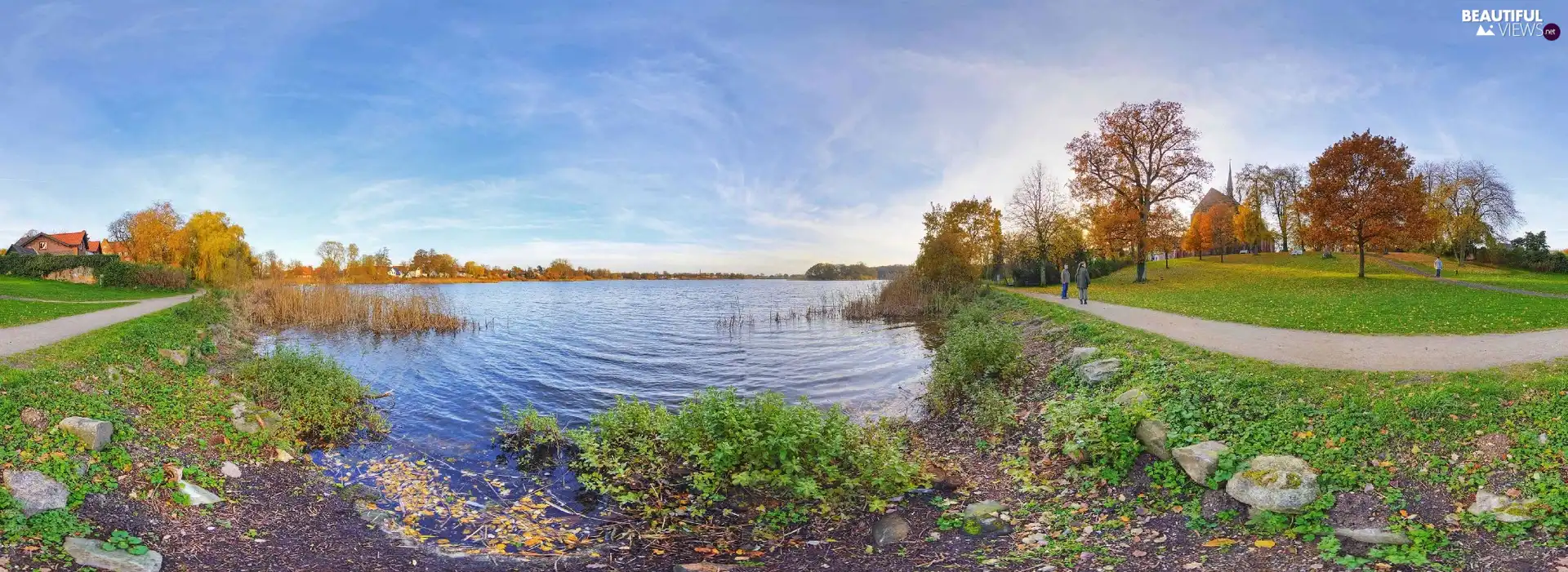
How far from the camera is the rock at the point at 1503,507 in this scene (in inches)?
198

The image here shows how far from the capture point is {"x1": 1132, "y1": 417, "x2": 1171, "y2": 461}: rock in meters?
6.99

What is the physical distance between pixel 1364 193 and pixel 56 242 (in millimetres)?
106737

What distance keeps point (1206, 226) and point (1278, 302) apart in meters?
49.2

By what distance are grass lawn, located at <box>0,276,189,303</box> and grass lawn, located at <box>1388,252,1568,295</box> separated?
57.7 meters

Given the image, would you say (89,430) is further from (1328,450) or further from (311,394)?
(1328,450)

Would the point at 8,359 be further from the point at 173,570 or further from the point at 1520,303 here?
the point at 1520,303

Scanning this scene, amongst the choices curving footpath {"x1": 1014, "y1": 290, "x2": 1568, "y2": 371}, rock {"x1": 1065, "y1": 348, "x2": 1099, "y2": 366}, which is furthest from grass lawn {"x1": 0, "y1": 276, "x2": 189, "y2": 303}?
curving footpath {"x1": 1014, "y1": 290, "x2": 1568, "y2": 371}

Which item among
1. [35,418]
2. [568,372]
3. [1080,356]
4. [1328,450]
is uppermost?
[35,418]

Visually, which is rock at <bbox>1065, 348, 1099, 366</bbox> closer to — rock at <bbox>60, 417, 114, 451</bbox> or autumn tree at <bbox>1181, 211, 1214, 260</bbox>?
rock at <bbox>60, 417, 114, 451</bbox>

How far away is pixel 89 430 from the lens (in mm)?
6547

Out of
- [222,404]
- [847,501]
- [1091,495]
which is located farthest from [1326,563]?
[222,404]

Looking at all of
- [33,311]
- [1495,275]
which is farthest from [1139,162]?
[33,311]

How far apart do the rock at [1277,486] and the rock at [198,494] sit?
9.84 meters

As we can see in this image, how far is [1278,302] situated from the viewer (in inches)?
783
